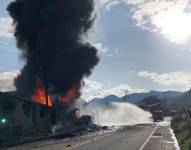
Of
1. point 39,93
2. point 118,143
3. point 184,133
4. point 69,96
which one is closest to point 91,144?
point 118,143

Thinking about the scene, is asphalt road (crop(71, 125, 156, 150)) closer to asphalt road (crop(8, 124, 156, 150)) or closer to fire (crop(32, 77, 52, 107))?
asphalt road (crop(8, 124, 156, 150))

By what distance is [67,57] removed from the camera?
225 feet

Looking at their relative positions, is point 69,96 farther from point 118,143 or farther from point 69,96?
point 118,143

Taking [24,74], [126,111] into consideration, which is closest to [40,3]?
[24,74]

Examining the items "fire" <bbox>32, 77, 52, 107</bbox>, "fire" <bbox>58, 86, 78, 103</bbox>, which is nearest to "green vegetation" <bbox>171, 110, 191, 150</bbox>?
"fire" <bbox>58, 86, 78, 103</bbox>

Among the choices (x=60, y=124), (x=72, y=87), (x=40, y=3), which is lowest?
(x=60, y=124)

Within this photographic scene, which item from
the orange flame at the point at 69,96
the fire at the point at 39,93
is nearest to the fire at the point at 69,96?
the orange flame at the point at 69,96

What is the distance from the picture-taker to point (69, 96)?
6806 centimetres

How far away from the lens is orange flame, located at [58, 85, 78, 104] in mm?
67250

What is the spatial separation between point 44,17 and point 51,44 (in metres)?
4.83

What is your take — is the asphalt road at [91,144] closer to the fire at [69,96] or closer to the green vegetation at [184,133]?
the green vegetation at [184,133]

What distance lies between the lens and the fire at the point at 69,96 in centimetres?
6725

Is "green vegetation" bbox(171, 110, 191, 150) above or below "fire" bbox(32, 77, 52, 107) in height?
below

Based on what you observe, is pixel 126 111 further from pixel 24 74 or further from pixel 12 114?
pixel 12 114
